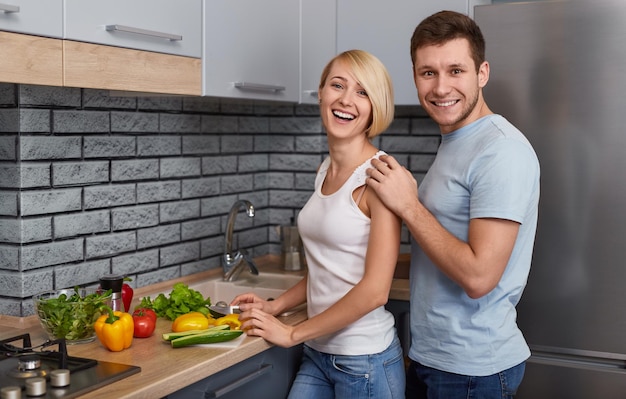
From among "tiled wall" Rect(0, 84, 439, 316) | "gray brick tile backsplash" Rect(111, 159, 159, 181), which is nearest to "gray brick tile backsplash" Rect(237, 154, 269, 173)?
"tiled wall" Rect(0, 84, 439, 316)

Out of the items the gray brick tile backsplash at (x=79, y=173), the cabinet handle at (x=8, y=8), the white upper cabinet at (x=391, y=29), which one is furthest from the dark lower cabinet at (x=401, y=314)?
the cabinet handle at (x=8, y=8)

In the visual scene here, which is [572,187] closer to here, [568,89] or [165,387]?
[568,89]

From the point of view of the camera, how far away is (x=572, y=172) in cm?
253

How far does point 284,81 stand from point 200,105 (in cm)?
37

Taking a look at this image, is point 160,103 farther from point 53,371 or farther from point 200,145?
point 53,371

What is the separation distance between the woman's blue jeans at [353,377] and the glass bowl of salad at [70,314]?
0.59m

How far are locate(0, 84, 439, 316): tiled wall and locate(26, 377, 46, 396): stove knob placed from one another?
0.70m

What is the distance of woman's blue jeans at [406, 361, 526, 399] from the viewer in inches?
81.0

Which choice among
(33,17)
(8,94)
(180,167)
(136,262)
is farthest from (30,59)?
(180,167)

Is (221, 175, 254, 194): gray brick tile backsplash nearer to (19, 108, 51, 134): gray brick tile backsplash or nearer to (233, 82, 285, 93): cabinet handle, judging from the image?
(233, 82, 285, 93): cabinet handle

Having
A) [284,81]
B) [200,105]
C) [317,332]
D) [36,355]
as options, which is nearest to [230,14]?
[284,81]

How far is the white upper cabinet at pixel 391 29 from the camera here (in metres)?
2.94

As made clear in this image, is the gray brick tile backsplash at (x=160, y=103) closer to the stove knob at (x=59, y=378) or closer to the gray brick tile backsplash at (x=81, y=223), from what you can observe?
the gray brick tile backsplash at (x=81, y=223)

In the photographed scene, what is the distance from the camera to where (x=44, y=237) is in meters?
2.37
